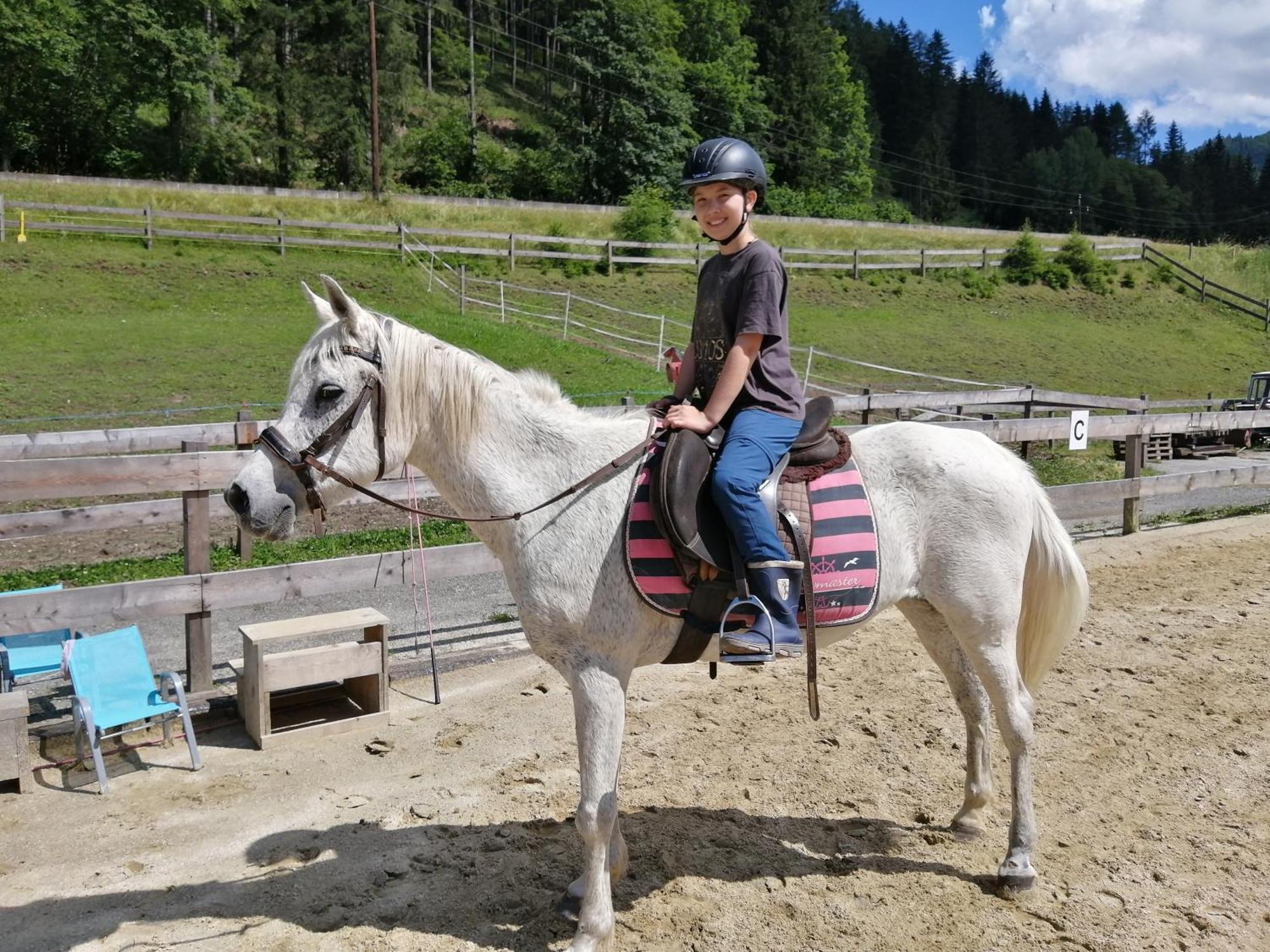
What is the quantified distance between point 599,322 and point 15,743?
18414mm

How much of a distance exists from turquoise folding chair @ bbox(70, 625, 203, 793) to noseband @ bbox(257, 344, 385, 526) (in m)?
2.35

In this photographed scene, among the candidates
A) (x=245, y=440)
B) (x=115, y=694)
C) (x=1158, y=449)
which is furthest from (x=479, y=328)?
(x=115, y=694)

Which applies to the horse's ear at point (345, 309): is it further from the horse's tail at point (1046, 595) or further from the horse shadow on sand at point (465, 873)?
the horse's tail at point (1046, 595)

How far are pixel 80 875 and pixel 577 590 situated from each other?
8.44ft

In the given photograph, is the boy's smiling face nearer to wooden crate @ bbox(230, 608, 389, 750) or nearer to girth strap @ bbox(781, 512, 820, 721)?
girth strap @ bbox(781, 512, 820, 721)

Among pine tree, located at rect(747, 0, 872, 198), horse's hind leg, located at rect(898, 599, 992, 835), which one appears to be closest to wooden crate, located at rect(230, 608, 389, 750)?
horse's hind leg, located at rect(898, 599, 992, 835)

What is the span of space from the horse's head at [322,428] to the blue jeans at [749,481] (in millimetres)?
1242

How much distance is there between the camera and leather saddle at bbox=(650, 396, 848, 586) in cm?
306

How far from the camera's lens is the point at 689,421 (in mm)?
3166

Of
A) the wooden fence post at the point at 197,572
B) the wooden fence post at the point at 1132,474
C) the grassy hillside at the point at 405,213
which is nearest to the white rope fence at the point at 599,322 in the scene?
the grassy hillside at the point at 405,213

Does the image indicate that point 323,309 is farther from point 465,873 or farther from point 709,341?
point 465,873

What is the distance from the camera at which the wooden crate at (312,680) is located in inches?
192

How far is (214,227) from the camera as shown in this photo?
24.4 metres

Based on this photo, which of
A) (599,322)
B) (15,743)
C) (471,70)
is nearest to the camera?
(15,743)
